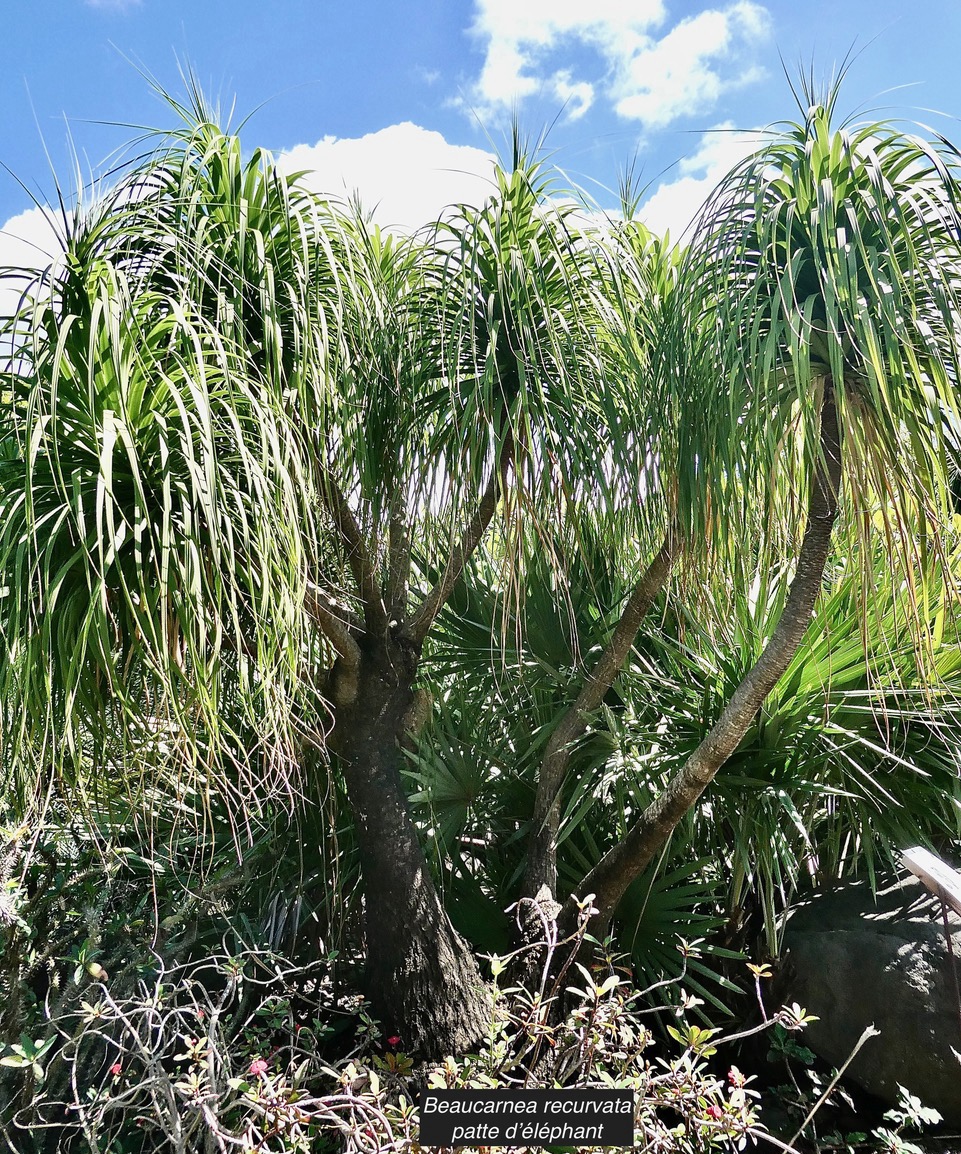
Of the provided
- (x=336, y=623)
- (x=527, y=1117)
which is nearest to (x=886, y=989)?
(x=527, y=1117)

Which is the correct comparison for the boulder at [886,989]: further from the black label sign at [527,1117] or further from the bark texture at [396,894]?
the black label sign at [527,1117]

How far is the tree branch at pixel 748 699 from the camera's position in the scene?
1.99 meters

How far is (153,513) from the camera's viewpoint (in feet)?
5.87

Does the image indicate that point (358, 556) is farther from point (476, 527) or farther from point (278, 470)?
point (278, 470)

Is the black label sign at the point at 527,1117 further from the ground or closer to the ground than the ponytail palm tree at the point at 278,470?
closer to the ground

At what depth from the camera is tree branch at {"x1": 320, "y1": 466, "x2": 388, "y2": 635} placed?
7.78ft

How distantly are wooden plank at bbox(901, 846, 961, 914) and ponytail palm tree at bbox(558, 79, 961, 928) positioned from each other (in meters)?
0.47

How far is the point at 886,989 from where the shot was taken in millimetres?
2789

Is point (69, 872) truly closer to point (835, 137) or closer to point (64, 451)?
point (64, 451)

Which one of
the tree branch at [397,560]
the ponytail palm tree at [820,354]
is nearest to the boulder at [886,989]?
the ponytail palm tree at [820,354]

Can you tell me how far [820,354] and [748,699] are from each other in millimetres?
810

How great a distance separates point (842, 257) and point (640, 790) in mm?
1579

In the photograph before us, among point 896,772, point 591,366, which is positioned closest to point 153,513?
point 591,366

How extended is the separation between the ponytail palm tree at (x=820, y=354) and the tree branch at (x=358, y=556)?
91 cm
